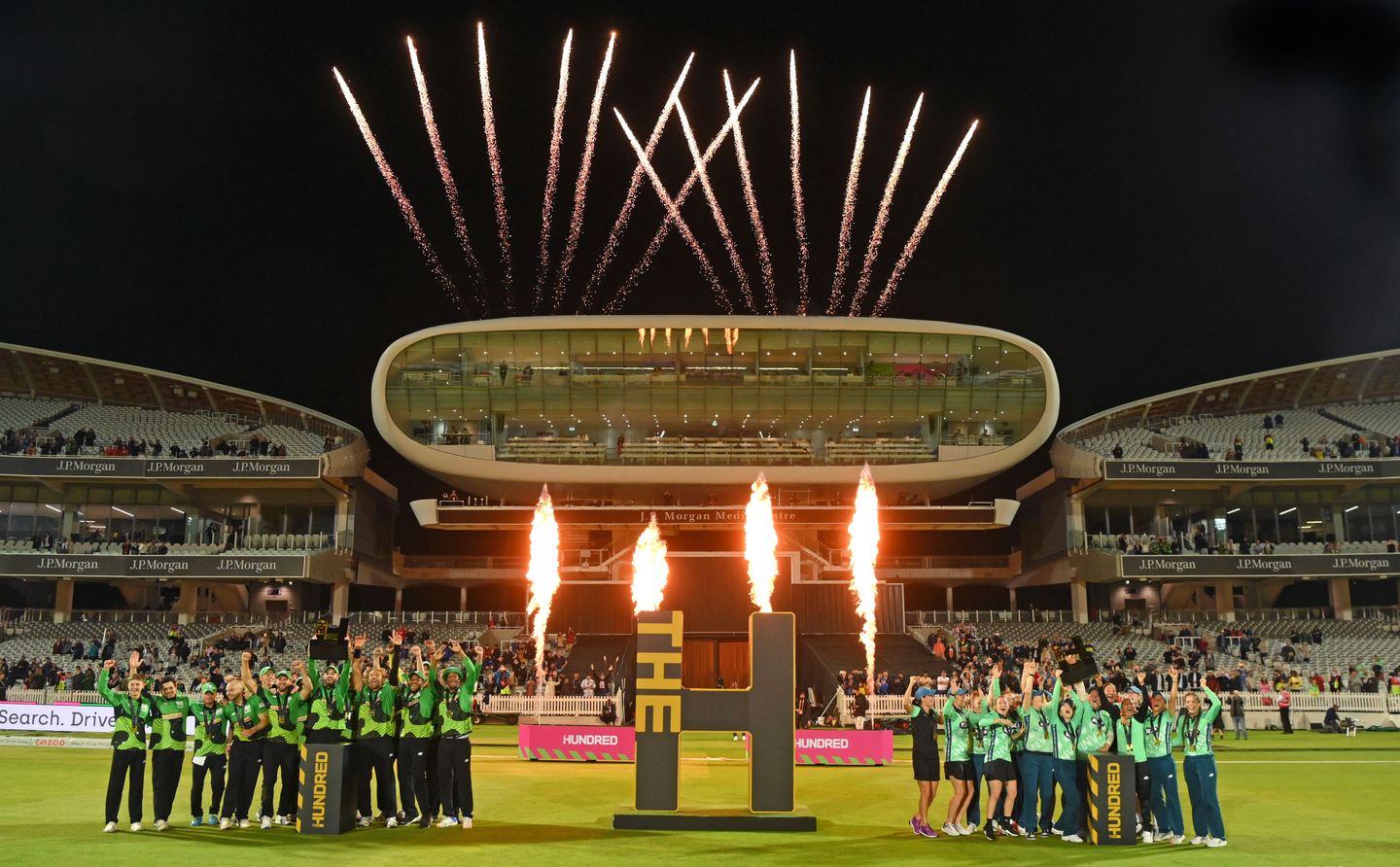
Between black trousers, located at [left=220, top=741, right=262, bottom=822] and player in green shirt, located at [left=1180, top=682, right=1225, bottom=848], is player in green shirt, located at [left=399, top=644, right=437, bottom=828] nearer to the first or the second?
black trousers, located at [left=220, top=741, right=262, bottom=822]

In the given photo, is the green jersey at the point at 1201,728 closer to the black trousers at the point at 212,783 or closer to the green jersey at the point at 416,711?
the green jersey at the point at 416,711

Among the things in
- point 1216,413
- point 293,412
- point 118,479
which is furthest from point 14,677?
point 1216,413

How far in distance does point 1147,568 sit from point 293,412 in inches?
1795

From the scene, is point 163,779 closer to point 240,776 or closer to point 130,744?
point 130,744

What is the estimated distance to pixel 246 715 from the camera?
14.2 metres

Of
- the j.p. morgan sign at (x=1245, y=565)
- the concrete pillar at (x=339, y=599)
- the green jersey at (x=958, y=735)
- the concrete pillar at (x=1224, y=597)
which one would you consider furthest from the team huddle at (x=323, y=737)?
the concrete pillar at (x=1224, y=597)

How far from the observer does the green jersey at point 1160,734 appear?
13.5 m

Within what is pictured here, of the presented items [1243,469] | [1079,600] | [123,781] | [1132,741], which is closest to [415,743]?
[123,781]

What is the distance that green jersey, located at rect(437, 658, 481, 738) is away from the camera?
13797 mm

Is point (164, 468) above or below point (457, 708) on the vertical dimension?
above

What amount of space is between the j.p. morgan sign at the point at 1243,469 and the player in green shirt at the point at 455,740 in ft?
143

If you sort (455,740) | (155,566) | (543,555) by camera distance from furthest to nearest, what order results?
(543,555) < (155,566) < (455,740)

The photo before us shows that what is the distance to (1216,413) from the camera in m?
60.8

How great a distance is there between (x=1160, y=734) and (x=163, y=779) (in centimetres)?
1279
